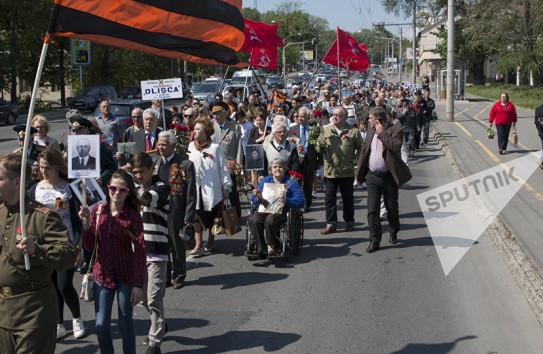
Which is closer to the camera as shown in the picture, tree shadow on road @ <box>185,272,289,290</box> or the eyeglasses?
the eyeglasses

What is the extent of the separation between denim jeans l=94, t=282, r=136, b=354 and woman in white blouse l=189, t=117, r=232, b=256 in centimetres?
380

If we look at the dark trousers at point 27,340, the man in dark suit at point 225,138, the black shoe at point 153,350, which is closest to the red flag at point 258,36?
the man in dark suit at point 225,138

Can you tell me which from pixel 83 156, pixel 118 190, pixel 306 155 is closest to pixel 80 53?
pixel 306 155

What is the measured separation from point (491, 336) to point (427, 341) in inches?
23.4

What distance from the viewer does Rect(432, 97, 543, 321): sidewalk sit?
8.27 metres

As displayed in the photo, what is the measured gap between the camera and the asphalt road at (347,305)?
20.7ft

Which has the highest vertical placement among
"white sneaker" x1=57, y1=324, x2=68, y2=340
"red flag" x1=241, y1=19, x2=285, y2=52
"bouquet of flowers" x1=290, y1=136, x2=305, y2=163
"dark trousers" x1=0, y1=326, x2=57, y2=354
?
"red flag" x1=241, y1=19, x2=285, y2=52

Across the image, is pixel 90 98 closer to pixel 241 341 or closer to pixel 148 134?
pixel 148 134

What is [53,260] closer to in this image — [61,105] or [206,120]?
[206,120]

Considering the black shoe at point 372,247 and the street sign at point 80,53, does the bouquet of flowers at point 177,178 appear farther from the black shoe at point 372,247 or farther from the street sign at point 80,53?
the street sign at point 80,53

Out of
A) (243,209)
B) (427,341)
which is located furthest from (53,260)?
(243,209)

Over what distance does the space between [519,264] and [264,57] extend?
→ 10800 mm

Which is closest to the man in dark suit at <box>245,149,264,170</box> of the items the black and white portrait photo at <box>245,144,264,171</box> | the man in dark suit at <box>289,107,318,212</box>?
the black and white portrait photo at <box>245,144,264,171</box>

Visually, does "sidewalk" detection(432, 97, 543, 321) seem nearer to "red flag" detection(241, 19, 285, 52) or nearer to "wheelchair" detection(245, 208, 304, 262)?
"wheelchair" detection(245, 208, 304, 262)
